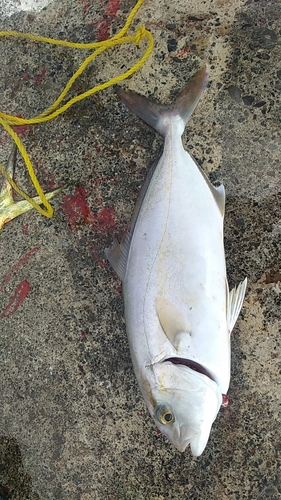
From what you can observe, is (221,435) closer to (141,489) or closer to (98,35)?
(141,489)

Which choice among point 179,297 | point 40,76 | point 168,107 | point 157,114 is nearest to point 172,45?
point 168,107

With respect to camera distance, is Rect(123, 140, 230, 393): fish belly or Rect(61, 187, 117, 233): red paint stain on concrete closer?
Rect(123, 140, 230, 393): fish belly

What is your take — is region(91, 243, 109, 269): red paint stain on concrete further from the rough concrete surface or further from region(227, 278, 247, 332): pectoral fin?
region(227, 278, 247, 332): pectoral fin

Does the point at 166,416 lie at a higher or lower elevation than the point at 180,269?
lower

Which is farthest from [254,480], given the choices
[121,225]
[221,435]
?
[121,225]

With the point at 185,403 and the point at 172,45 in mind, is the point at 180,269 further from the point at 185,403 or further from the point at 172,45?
the point at 172,45

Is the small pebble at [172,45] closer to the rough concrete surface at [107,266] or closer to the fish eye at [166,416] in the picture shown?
the rough concrete surface at [107,266]

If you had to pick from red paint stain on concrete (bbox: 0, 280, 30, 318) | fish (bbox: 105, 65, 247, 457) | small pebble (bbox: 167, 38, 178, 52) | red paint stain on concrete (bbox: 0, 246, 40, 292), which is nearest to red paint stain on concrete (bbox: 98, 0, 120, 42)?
small pebble (bbox: 167, 38, 178, 52)

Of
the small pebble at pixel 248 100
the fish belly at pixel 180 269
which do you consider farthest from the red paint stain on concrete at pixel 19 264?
the small pebble at pixel 248 100
